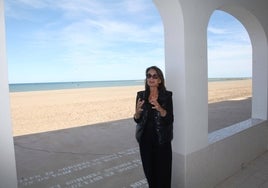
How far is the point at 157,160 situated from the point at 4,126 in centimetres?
155

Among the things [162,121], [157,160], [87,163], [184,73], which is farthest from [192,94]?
[87,163]

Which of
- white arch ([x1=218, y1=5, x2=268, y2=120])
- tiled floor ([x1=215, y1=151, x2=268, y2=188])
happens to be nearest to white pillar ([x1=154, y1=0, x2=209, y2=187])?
tiled floor ([x1=215, y1=151, x2=268, y2=188])

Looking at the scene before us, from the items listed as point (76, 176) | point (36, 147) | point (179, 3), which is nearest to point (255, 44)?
point (179, 3)

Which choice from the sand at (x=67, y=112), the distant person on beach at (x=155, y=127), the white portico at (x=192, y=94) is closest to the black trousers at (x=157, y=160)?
the distant person on beach at (x=155, y=127)

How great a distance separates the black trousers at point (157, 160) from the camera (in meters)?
2.71

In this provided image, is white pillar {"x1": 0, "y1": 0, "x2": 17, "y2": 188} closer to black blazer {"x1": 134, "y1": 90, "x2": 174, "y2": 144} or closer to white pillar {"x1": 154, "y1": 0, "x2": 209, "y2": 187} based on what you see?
black blazer {"x1": 134, "y1": 90, "x2": 174, "y2": 144}

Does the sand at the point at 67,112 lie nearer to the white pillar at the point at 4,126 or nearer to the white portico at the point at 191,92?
the white portico at the point at 191,92

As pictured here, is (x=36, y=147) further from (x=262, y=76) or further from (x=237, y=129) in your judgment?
(x=262, y=76)

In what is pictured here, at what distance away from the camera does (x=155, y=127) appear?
264 cm

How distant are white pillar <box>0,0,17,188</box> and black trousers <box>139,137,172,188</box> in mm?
1300

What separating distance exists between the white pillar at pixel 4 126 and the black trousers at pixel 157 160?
130 cm

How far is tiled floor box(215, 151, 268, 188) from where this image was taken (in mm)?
3672

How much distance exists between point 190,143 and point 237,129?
5.05 ft

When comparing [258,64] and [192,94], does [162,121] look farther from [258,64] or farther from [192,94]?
[258,64]
